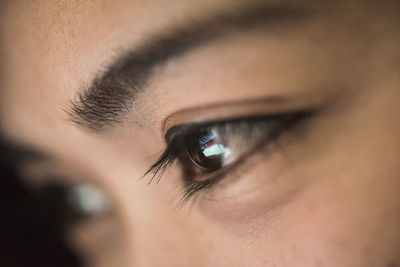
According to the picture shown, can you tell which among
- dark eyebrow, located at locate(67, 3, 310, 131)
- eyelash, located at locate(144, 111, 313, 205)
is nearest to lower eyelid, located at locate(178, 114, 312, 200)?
eyelash, located at locate(144, 111, 313, 205)

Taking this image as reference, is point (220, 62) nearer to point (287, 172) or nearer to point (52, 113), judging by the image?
point (287, 172)

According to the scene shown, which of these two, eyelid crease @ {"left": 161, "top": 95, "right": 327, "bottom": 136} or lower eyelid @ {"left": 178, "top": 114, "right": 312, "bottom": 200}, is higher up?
eyelid crease @ {"left": 161, "top": 95, "right": 327, "bottom": 136}

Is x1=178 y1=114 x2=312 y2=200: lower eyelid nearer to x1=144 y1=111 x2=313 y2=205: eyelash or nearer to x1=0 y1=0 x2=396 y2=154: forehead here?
x1=144 y1=111 x2=313 y2=205: eyelash

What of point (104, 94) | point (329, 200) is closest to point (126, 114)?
point (104, 94)

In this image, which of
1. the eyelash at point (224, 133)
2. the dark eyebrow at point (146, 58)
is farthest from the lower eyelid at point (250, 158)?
the dark eyebrow at point (146, 58)

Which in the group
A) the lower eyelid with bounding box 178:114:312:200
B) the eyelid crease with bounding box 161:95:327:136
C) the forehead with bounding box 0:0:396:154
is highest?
the forehead with bounding box 0:0:396:154

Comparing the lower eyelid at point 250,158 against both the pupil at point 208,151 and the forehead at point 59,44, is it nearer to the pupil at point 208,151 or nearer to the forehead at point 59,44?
the pupil at point 208,151
